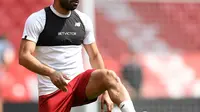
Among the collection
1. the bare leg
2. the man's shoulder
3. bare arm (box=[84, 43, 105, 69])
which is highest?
the man's shoulder

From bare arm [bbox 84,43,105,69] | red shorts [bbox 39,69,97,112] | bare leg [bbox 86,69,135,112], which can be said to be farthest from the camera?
bare arm [bbox 84,43,105,69]

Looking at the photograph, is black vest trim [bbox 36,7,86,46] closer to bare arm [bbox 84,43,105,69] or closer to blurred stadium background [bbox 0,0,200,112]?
bare arm [bbox 84,43,105,69]

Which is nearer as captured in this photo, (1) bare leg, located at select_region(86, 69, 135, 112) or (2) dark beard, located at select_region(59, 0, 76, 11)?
(1) bare leg, located at select_region(86, 69, 135, 112)

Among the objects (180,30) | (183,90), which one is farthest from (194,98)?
(180,30)

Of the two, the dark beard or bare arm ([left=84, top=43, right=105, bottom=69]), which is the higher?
the dark beard

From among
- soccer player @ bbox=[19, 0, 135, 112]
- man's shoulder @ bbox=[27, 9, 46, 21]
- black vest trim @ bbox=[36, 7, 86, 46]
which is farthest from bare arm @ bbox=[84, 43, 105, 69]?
man's shoulder @ bbox=[27, 9, 46, 21]

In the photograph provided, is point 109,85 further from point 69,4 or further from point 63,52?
point 69,4

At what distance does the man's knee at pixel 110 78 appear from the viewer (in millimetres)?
3834

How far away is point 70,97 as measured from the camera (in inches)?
164

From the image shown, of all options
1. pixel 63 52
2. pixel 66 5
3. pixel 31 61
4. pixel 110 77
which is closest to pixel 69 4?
pixel 66 5

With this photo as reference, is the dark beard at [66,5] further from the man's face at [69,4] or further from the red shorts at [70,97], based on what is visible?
the red shorts at [70,97]

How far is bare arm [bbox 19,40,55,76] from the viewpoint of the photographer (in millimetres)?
3834

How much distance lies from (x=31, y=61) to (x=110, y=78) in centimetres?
52

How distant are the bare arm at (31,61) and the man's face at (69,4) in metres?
0.33
